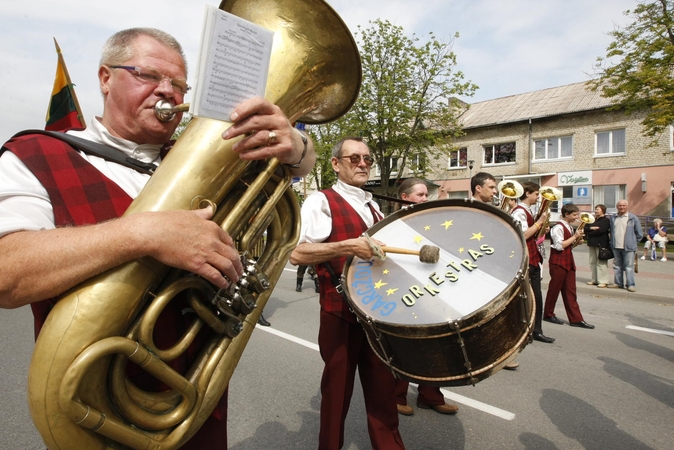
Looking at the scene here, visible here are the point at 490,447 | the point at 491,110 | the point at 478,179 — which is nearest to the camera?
the point at 490,447

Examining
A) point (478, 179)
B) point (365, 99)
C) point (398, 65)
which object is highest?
point (398, 65)

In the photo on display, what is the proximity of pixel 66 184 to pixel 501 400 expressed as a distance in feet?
11.8

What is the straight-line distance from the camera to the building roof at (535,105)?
857 inches

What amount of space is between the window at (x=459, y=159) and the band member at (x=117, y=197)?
2566cm

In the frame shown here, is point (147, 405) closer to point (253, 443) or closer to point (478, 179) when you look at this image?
point (253, 443)

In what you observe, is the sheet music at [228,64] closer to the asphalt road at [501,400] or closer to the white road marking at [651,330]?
the asphalt road at [501,400]

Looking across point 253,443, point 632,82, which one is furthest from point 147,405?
point 632,82

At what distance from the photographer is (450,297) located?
1914 mm

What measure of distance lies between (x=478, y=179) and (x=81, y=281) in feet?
12.9

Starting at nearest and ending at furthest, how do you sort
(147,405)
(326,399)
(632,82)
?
(147,405), (326,399), (632,82)

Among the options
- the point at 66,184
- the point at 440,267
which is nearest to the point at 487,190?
the point at 440,267

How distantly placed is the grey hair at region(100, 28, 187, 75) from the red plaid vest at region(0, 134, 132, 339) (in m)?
0.34

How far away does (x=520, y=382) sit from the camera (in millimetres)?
3939

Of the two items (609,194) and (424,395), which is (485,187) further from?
(609,194)
